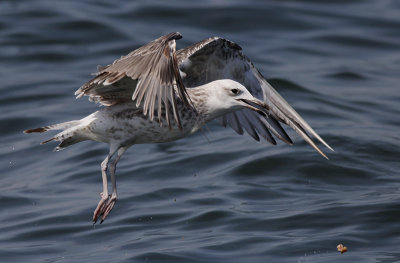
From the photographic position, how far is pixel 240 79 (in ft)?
29.3

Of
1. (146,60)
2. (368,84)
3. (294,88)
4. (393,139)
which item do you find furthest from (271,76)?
(146,60)

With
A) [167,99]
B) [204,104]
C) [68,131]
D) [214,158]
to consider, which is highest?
[167,99]

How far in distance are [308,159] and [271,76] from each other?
366 cm

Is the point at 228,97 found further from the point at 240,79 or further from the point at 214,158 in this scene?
the point at 214,158

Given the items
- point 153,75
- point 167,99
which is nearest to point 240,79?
point 167,99

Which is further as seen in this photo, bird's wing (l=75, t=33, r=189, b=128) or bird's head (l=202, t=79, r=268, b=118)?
bird's head (l=202, t=79, r=268, b=118)

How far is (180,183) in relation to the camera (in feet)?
37.8

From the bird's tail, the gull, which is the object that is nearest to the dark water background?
the gull

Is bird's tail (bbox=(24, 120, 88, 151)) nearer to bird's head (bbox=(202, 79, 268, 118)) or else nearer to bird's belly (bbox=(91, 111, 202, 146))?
bird's belly (bbox=(91, 111, 202, 146))

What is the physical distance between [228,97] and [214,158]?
15.9 feet

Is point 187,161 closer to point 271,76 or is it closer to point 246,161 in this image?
point 246,161

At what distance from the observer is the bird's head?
24.6ft

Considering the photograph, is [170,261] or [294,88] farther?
[294,88]

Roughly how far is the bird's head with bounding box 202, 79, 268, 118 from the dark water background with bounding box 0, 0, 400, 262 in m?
2.00
